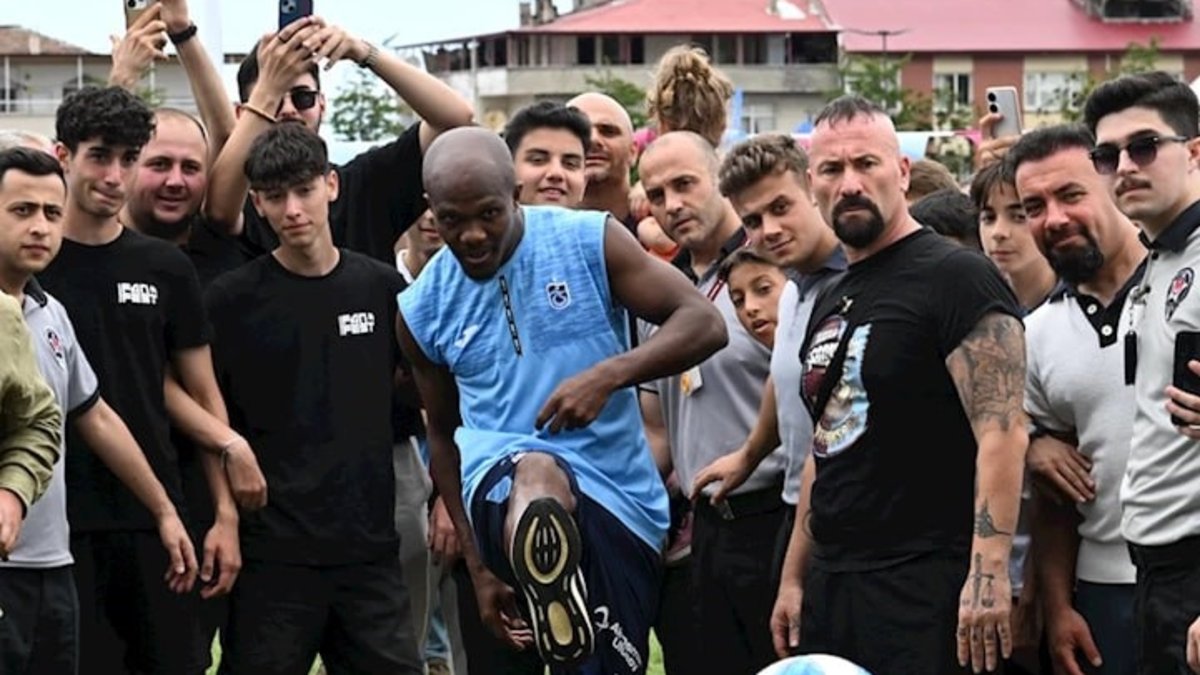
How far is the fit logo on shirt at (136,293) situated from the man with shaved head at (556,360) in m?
1.36

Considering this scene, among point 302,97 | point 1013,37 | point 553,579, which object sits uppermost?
point 1013,37

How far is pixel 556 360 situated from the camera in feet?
22.8

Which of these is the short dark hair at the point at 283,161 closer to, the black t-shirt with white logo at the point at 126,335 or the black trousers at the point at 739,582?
the black t-shirt with white logo at the point at 126,335

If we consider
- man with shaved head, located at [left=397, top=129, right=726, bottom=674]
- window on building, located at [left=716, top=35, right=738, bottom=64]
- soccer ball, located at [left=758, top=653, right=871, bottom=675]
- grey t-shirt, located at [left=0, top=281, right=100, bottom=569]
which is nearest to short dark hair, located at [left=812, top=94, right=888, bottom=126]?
man with shaved head, located at [left=397, top=129, right=726, bottom=674]

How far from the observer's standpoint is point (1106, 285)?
6969mm

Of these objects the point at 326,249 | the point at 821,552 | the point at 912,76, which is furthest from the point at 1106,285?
the point at 912,76

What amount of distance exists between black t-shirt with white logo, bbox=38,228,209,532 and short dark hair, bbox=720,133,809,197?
1.95 m

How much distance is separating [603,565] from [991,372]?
1.29 metres

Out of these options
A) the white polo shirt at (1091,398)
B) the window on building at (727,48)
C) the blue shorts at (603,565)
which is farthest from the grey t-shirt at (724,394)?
the window on building at (727,48)

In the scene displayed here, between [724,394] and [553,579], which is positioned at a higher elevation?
[724,394]

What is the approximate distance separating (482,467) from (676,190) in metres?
2.17

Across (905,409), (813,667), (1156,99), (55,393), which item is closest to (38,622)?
(55,393)

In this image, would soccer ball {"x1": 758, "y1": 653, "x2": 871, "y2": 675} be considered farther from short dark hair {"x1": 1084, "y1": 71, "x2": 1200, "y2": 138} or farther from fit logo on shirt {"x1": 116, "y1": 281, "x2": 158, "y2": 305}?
fit logo on shirt {"x1": 116, "y1": 281, "x2": 158, "y2": 305}

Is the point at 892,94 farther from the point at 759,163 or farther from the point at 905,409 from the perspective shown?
the point at 905,409
